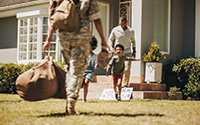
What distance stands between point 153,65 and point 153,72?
0.22 metres

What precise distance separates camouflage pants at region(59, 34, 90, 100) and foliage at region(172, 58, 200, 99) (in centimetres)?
565

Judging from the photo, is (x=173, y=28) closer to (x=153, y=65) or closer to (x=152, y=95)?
(x=153, y=65)

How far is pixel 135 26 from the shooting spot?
33.1ft

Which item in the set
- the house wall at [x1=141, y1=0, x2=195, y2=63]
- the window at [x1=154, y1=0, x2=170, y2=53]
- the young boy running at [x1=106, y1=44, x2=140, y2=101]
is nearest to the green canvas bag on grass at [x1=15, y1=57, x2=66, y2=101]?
the young boy running at [x1=106, y1=44, x2=140, y2=101]

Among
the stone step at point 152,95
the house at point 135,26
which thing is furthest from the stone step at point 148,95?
the house at point 135,26

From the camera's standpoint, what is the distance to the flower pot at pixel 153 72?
9.73 metres

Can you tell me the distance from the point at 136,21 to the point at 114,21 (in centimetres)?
289

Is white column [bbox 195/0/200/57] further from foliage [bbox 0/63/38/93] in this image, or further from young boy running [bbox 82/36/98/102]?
foliage [bbox 0/63/38/93]

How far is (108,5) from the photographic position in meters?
12.8

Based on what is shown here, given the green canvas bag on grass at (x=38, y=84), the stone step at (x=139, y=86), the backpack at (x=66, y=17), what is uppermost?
the backpack at (x=66, y=17)

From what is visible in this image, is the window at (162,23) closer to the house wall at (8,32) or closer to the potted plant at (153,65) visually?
the potted plant at (153,65)

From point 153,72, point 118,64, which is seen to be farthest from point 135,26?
point 118,64

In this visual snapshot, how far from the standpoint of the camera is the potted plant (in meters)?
9.75

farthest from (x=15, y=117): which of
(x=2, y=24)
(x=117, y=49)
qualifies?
(x=2, y=24)
